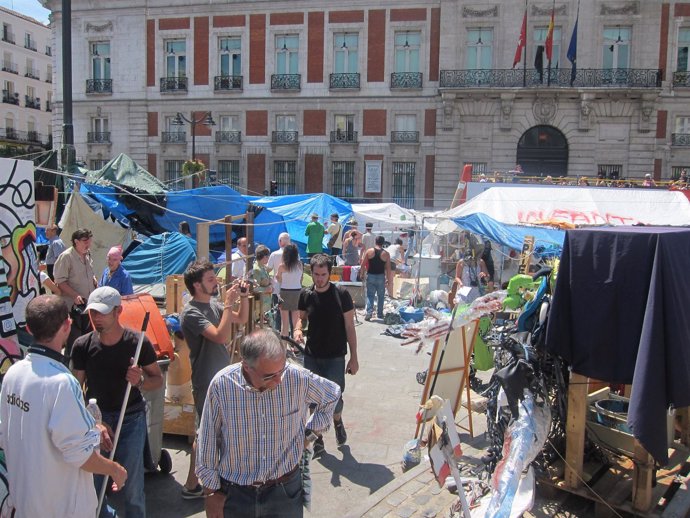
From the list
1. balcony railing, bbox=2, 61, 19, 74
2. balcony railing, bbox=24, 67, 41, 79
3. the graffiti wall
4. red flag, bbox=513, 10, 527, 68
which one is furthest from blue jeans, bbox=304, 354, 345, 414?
balcony railing, bbox=24, 67, 41, 79

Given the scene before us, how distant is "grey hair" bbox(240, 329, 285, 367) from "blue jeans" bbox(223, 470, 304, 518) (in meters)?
0.66

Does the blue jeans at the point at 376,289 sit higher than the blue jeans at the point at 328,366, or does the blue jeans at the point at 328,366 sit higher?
the blue jeans at the point at 328,366

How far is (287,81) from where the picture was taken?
29.7 meters

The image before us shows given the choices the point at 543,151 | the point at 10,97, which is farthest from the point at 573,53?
the point at 10,97

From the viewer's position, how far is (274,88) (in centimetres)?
2986

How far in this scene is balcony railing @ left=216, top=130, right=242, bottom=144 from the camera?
30.4 metres

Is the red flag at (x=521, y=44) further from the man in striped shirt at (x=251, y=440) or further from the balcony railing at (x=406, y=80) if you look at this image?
the man in striped shirt at (x=251, y=440)

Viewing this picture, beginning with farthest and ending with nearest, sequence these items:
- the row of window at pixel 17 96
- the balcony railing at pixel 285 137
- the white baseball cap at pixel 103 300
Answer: the row of window at pixel 17 96 → the balcony railing at pixel 285 137 → the white baseball cap at pixel 103 300

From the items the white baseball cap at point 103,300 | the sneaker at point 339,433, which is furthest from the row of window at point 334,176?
the white baseball cap at point 103,300

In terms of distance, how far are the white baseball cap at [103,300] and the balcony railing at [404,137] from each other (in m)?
26.2

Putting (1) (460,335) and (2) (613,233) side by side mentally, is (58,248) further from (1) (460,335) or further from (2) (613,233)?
(2) (613,233)

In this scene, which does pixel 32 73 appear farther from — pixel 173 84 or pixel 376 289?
pixel 376 289

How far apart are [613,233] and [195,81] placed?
97.8ft

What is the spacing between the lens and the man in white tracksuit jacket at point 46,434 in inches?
107
